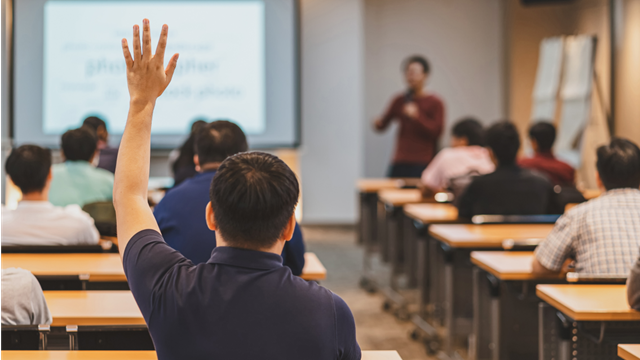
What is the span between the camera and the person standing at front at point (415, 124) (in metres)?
6.07

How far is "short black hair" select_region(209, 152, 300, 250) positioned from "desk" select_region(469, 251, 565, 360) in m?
1.53

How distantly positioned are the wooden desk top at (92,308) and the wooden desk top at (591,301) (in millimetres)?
1195

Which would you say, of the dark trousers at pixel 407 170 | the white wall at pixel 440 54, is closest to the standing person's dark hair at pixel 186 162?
the dark trousers at pixel 407 170

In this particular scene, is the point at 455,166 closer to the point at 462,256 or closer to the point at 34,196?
the point at 462,256

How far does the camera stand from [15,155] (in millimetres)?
2727

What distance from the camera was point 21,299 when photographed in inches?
67.6

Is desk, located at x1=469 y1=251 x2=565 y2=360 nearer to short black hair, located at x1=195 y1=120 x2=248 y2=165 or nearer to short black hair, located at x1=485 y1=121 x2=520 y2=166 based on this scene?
short black hair, located at x1=485 y1=121 x2=520 y2=166

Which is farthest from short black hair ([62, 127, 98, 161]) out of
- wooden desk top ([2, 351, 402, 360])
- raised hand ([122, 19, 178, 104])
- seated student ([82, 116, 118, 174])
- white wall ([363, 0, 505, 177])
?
white wall ([363, 0, 505, 177])

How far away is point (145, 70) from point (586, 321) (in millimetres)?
1478

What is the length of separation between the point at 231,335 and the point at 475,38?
7.96 metres

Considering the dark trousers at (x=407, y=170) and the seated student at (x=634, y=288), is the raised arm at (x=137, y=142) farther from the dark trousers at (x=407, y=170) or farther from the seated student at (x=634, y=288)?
the dark trousers at (x=407, y=170)

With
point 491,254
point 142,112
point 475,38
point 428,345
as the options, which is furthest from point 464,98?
point 142,112

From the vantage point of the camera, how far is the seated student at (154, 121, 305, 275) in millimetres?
2156

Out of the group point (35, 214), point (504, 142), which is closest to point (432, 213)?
point (504, 142)
